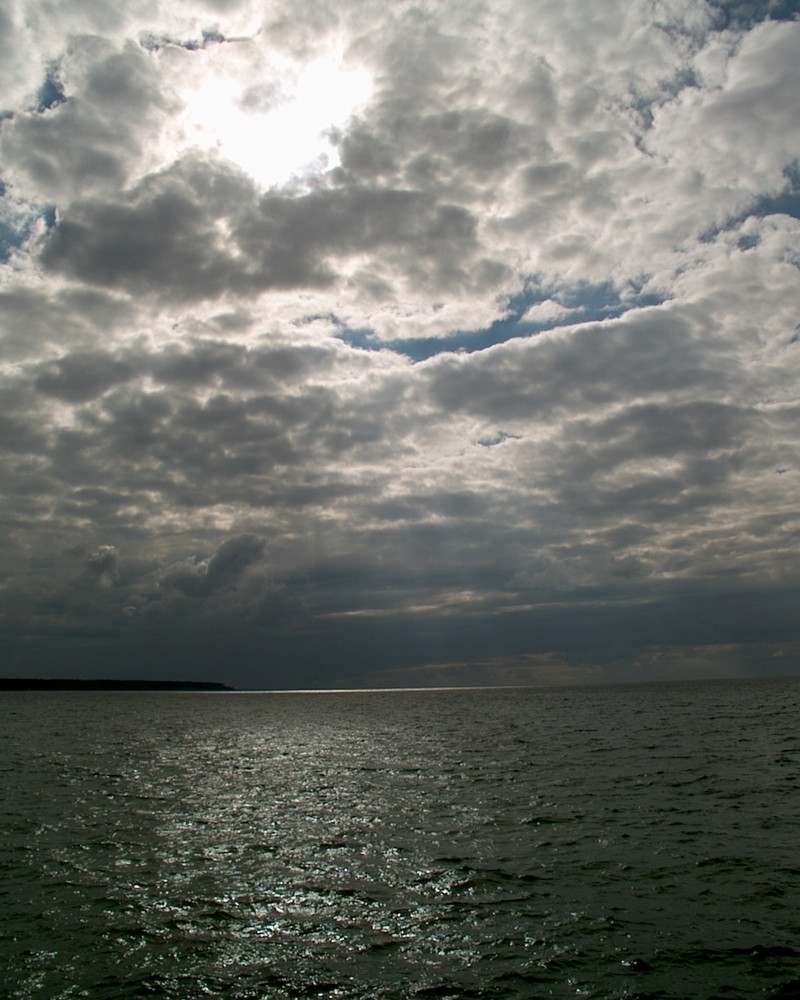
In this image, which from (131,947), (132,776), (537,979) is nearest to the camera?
(537,979)

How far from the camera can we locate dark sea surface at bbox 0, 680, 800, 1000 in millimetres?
17500

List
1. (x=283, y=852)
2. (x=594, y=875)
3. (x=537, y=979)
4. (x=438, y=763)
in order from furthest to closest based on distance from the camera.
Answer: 1. (x=438, y=763)
2. (x=283, y=852)
3. (x=594, y=875)
4. (x=537, y=979)

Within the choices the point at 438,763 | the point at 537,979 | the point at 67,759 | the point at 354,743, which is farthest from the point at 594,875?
the point at 354,743

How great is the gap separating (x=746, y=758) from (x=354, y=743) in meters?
43.5

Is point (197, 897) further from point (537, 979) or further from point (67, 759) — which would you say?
point (67, 759)

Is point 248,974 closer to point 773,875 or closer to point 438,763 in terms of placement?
point 773,875

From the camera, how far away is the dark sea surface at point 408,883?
1750 centimetres

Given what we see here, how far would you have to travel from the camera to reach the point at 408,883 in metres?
24.4

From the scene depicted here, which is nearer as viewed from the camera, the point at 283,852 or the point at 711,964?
the point at 711,964

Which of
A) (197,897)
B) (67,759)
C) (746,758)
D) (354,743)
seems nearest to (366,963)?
(197,897)

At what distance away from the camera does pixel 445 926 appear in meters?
20.5

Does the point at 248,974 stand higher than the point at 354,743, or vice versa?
the point at 248,974

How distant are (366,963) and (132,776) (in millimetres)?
39775

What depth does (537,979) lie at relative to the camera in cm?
1711
